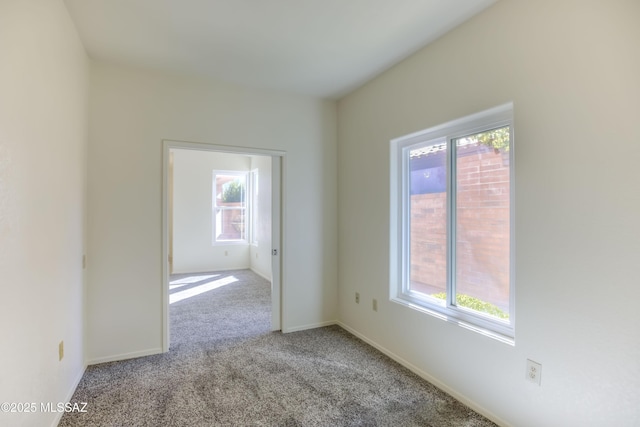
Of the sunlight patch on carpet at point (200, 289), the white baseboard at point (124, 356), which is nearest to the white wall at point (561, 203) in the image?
the white baseboard at point (124, 356)

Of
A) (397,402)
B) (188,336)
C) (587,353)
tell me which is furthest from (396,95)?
(188,336)

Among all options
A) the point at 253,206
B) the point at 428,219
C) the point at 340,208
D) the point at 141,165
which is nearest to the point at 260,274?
the point at 253,206

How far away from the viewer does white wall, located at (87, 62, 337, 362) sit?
2795 mm

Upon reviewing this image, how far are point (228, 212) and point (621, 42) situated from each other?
6901 mm

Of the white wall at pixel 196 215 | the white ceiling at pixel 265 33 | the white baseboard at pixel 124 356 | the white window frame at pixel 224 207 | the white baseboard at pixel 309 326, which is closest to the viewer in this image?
the white ceiling at pixel 265 33

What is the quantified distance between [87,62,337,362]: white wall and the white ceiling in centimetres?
24

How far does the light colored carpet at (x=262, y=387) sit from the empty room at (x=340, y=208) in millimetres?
20

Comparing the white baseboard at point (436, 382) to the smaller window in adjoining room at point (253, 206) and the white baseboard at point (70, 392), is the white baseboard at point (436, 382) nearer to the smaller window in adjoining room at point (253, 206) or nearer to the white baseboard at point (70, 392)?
the white baseboard at point (70, 392)

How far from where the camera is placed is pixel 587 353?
5.20 ft

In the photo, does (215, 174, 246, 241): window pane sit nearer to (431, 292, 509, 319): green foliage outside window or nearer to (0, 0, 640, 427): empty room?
(0, 0, 640, 427): empty room

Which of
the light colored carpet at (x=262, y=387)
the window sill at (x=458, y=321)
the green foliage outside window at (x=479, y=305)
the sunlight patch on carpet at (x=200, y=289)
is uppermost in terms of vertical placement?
the green foliage outside window at (x=479, y=305)

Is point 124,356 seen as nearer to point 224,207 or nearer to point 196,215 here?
point 196,215

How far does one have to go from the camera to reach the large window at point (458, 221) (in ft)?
6.88

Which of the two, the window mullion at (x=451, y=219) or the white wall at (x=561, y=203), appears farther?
the window mullion at (x=451, y=219)
